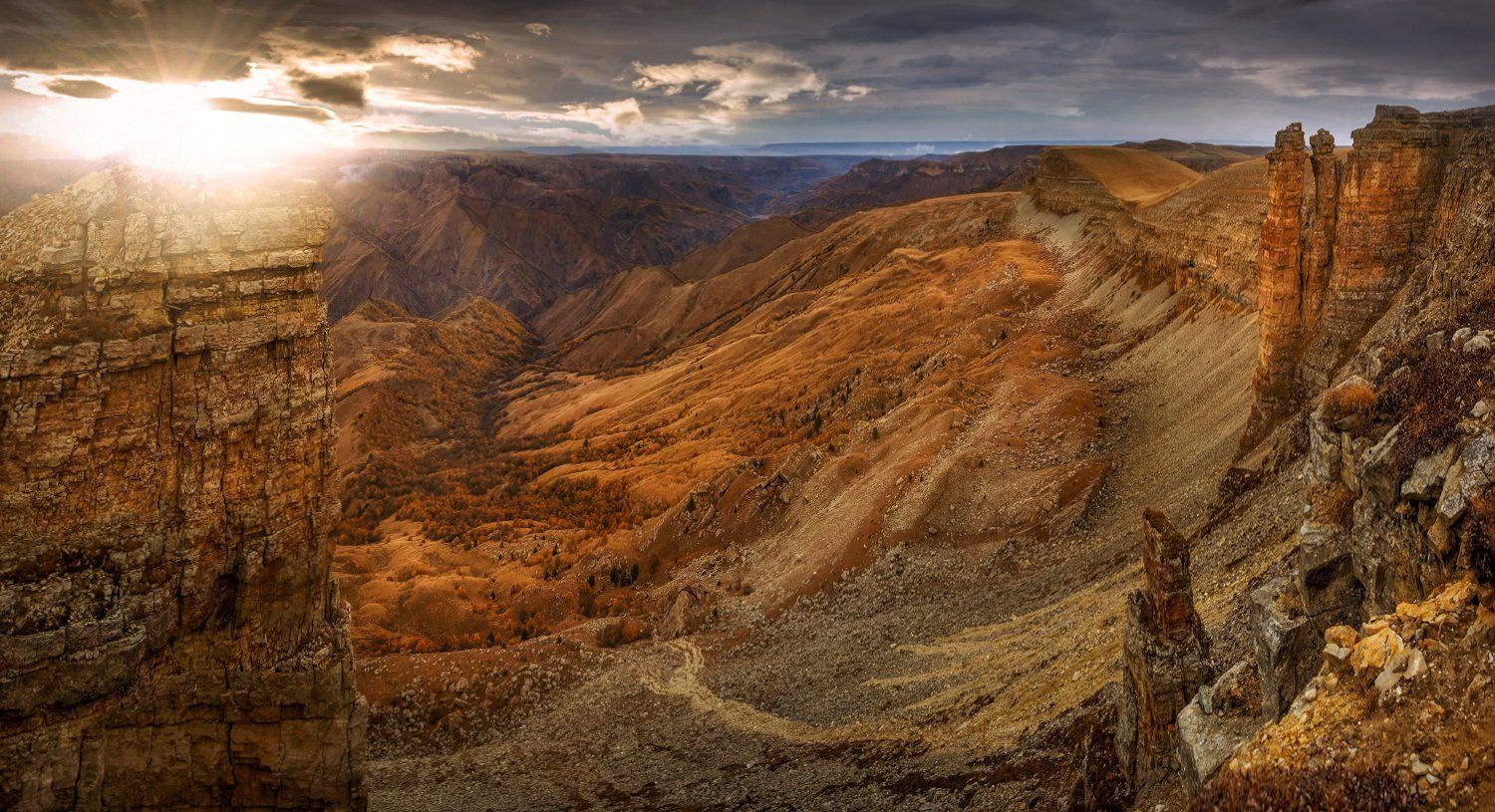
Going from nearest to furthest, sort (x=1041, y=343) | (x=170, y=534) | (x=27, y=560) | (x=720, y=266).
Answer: (x=27, y=560) → (x=170, y=534) → (x=1041, y=343) → (x=720, y=266)

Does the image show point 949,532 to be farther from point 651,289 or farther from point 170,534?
point 651,289

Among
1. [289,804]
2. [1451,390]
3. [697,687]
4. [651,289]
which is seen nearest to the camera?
[1451,390]

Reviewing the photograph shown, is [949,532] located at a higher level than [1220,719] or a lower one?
lower

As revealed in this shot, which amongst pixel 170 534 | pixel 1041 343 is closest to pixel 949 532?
pixel 1041 343

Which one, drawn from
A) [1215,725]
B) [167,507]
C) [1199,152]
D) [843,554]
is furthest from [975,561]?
[1199,152]

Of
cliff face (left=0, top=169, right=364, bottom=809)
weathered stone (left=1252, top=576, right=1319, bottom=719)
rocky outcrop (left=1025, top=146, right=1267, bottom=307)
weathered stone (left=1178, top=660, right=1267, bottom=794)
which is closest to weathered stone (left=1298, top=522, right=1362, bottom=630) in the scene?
weathered stone (left=1252, top=576, right=1319, bottom=719)

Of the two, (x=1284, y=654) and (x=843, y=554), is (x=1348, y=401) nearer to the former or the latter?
(x=1284, y=654)

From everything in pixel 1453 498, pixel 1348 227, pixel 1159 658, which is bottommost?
pixel 1159 658
